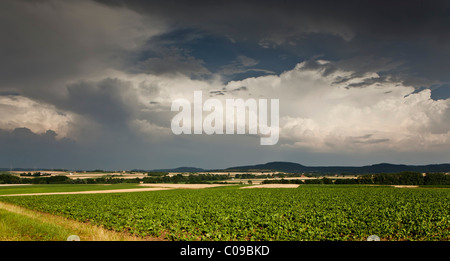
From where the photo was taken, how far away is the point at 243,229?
64.0 ft
